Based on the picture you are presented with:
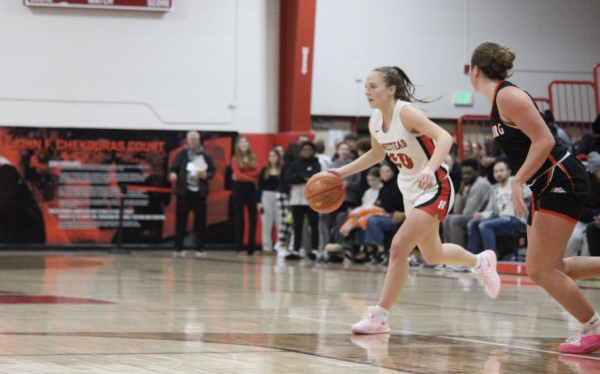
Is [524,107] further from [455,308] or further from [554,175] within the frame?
[455,308]

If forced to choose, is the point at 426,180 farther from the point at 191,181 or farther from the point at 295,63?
the point at 295,63

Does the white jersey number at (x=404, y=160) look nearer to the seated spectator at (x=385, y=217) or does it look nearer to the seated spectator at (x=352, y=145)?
the seated spectator at (x=385, y=217)

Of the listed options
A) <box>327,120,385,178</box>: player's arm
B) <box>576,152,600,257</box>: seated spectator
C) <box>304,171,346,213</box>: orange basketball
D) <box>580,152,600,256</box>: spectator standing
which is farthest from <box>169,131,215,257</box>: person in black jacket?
<box>327,120,385,178</box>: player's arm

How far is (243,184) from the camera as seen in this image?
536 inches

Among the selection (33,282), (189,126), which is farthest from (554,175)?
(189,126)

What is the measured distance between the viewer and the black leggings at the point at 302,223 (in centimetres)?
1265

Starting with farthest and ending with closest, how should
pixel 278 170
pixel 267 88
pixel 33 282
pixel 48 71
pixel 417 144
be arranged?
pixel 267 88 → pixel 48 71 → pixel 278 170 → pixel 33 282 → pixel 417 144

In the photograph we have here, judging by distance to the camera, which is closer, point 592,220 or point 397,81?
point 397,81

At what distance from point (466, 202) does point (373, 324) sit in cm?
686

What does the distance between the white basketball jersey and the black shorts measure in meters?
0.84

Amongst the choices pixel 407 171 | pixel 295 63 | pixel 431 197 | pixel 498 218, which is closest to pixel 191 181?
pixel 295 63

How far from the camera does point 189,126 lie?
50.2 ft

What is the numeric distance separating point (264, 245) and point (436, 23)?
541 centimetres

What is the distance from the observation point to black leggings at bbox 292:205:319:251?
12648 mm
